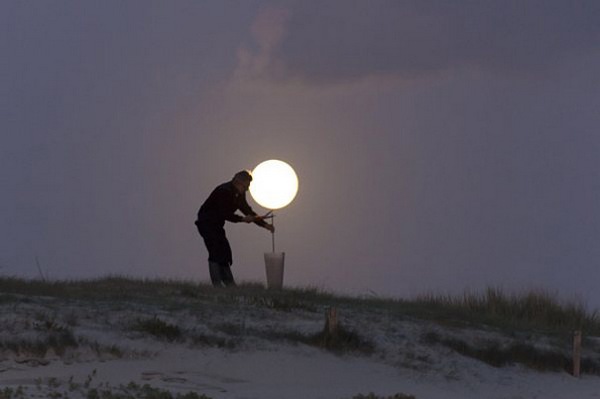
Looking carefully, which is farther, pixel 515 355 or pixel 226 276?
pixel 226 276

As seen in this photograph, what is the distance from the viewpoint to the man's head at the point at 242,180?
18766 mm

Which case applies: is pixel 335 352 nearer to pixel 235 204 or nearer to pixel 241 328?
pixel 241 328

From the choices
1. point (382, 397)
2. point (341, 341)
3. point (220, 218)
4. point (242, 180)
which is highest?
point (242, 180)

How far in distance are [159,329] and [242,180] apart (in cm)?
645

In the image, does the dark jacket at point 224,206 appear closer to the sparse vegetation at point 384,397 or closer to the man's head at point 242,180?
the man's head at point 242,180

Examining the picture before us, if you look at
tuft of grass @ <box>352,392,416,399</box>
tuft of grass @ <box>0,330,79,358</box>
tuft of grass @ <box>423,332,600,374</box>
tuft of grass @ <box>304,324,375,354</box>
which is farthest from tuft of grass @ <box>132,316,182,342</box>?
tuft of grass @ <box>423,332,600,374</box>

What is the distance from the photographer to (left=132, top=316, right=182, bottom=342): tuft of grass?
12.5m

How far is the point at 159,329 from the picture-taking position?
12539 mm

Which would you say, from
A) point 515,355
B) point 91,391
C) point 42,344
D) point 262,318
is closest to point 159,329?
point 42,344

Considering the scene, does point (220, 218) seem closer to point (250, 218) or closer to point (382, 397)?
point (250, 218)

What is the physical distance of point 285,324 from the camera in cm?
1369

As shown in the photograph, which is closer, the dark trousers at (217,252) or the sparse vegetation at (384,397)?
the sparse vegetation at (384,397)

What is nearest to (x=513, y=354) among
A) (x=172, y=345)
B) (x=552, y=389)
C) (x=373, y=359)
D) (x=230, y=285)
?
(x=552, y=389)

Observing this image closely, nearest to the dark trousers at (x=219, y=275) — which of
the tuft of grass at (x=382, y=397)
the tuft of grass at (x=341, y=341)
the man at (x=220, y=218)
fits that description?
the man at (x=220, y=218)
